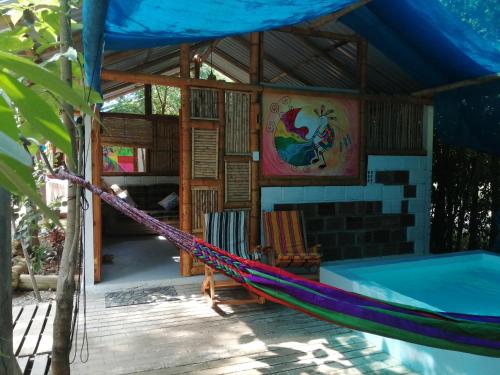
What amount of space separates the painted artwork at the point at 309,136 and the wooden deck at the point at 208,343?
6.64 feet

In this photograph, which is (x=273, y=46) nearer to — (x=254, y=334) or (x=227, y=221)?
(x=227, y=221)

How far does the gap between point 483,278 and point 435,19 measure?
3076 millimetres

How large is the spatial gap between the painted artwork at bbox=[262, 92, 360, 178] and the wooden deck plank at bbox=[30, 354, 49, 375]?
330cm

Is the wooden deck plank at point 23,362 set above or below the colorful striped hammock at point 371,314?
below

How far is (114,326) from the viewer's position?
3.46 meters

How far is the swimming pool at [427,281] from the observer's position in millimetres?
3404

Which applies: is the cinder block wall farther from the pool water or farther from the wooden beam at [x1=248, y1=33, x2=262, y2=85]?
the wooden beam at [x1=248, y1=33, x2=262, y2=85]

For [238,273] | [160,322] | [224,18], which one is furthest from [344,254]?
[238,273]

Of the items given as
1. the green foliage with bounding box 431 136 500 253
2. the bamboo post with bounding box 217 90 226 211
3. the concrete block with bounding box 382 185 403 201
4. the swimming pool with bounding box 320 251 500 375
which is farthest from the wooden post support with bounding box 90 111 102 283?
the green foliage with bounding box 431 136 500 253

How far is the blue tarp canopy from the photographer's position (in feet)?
8.99

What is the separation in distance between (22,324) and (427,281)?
13.8ft

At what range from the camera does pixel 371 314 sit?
4.73 ft

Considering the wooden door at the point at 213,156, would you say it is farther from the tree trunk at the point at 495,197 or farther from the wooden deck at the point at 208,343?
the tree trunk at the point at 495,197

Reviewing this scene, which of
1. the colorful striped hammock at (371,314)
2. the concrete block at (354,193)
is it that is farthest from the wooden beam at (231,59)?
the colorful striped hammock at (371,314)
